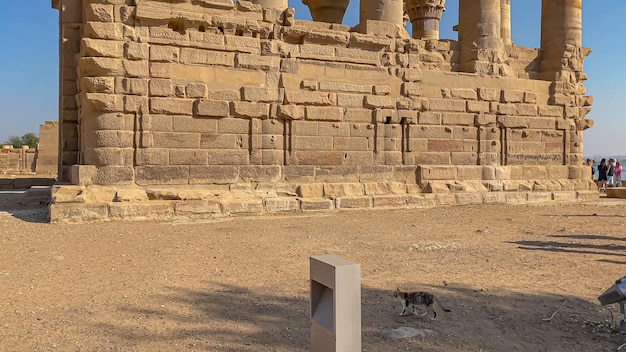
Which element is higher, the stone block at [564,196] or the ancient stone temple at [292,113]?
the ancient stone temple at [292,113]

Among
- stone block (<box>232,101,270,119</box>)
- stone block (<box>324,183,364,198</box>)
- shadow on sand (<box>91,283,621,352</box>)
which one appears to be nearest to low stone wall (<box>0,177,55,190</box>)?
stone block (<box>232,101,270,119</box>)

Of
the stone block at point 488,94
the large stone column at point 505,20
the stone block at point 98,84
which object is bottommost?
the stone block at point 98,84

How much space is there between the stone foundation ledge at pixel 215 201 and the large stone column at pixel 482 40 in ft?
11.7

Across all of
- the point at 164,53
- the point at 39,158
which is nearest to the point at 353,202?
the point at 164,53

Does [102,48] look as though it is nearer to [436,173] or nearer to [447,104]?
[436,173]

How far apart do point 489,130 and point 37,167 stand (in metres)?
25.4

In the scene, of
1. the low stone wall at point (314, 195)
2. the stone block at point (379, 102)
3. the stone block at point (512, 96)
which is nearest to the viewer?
the low stone wall at point (314, 195)

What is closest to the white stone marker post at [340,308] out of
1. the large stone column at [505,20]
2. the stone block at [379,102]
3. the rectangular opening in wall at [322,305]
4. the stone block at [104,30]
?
the rectangular opening in wall at [322,305]

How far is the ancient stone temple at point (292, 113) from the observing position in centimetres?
959

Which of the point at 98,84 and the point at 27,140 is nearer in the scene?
the point at 98,84

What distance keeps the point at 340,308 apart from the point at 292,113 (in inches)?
338

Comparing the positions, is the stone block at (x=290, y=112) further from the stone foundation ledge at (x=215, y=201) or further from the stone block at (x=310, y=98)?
the stone foundation ledge at (x=215, y=201)

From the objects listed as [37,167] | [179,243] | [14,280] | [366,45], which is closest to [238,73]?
[366,45]

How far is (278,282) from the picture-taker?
5.31 m
